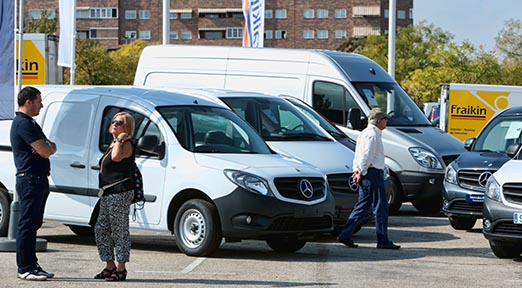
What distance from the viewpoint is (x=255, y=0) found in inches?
1182

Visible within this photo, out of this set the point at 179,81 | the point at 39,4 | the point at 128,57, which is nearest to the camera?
the point at 179,81

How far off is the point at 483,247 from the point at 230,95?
4105 mm

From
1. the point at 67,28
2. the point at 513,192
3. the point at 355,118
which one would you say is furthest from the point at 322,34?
the point at 513,192

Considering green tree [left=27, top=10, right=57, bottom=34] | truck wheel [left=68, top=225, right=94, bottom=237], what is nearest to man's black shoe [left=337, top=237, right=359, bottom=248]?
truck wheel [left=68, top=225, right=94, bottom=237]

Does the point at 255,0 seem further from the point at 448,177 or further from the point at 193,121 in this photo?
the point at 193,121

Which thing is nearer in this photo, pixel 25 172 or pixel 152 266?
pixel 25 172

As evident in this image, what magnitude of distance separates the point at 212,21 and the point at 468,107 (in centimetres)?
8403

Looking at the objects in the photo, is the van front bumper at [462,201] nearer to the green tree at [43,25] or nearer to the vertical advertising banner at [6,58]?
the vertical advertising banner at [6,58]

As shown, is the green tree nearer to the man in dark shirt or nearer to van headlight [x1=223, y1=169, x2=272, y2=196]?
van headlight [x1=223, y1=169, x2=272, y2=196]

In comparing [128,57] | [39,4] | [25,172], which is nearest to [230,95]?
[25,172]

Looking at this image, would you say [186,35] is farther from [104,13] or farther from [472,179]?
[472,179]

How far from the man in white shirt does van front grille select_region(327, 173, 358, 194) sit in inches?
32.5

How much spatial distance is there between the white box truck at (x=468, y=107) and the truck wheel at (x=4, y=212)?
76.1 feet

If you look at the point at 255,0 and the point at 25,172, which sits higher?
the point at 255,0
